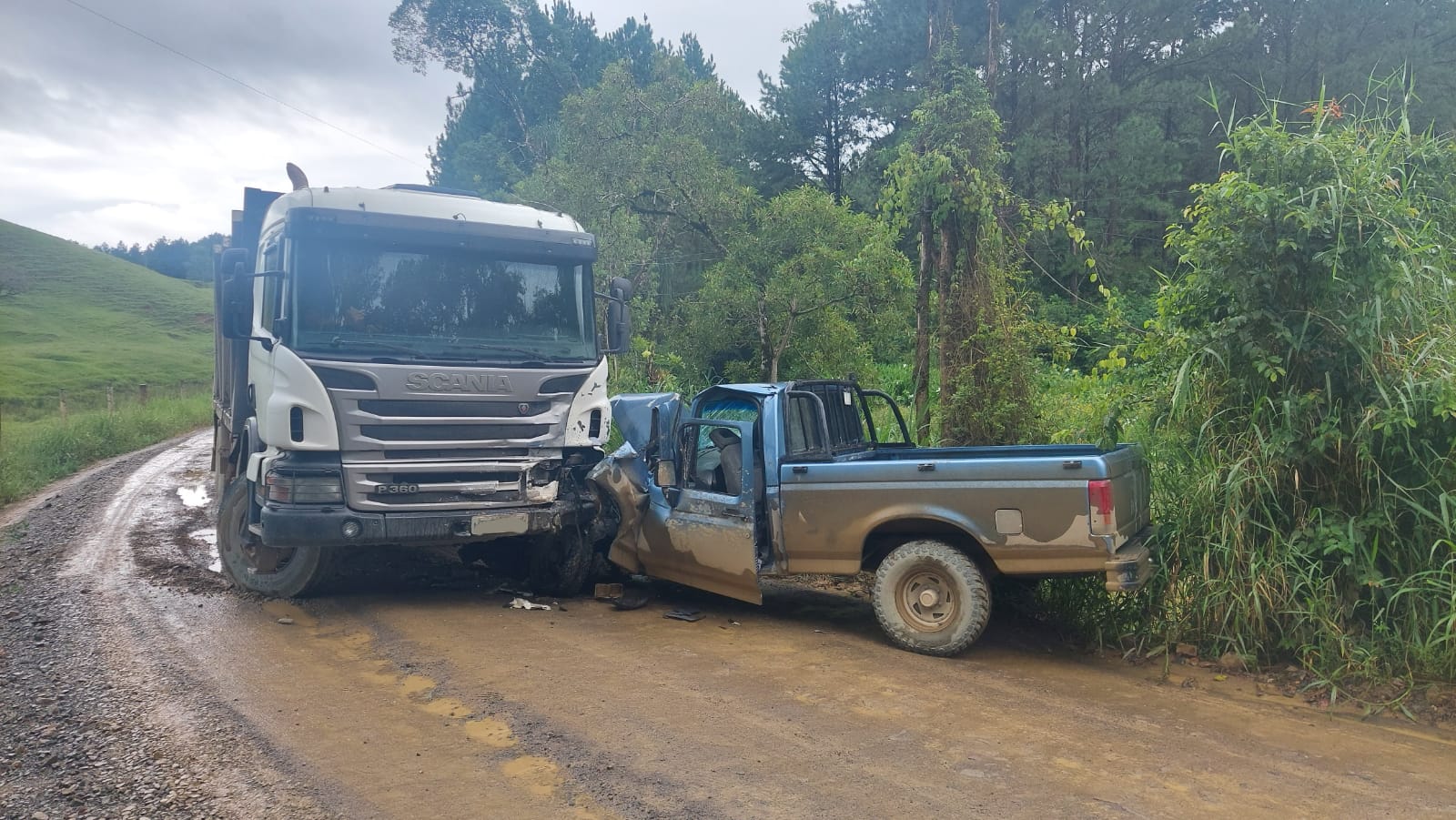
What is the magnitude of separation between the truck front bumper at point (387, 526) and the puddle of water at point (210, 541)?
2384 millimetres

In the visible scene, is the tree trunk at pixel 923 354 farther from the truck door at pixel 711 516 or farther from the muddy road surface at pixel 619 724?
the truck door at pixel 711 516

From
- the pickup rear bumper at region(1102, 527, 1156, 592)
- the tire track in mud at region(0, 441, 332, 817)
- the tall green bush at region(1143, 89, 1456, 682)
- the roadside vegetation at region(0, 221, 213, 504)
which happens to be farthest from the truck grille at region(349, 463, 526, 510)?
the roadside vegetation at region(0, 221, 213, 504)

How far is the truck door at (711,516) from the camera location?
6910 mm

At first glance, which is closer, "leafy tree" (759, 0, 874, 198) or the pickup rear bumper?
the pickup rear bumper

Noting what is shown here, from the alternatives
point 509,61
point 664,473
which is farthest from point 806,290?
point 509,61

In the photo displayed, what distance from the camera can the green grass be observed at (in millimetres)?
15812

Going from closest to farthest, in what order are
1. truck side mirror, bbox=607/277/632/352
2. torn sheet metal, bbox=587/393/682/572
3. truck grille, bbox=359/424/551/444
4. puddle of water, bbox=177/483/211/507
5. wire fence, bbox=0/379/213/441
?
truck grille, bbox=359/424/551/444 < torn sheet metal, bbox=587/393/682/572 < truck side mirror, bbox=607/277/632/352 < puddle of water, bbox=177/483/211/507 < wire fence, bbox=0/379/213/441

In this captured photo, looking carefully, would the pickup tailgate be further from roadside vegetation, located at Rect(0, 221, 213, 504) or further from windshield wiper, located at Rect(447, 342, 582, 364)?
roadside vegetation, located at Rect(0, 221, 213, 504)

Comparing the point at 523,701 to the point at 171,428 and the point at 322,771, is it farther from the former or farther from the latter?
the point at 171,428

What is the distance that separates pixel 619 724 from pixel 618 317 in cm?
430

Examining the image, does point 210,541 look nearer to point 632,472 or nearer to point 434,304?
point 434,304

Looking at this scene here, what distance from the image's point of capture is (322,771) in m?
4.25

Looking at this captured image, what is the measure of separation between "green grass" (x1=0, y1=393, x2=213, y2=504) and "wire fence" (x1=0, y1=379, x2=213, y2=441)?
100 cm

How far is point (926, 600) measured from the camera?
6.38 metres
